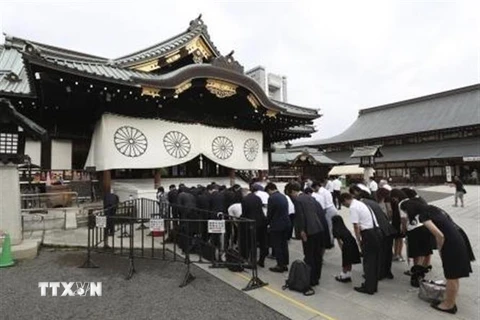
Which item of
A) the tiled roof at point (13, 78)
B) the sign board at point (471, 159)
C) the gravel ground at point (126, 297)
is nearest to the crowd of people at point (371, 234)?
the gravel ground at point (126, 297)

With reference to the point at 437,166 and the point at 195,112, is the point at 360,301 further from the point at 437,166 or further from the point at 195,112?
the point at 437,166

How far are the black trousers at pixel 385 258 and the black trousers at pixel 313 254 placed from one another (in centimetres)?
112

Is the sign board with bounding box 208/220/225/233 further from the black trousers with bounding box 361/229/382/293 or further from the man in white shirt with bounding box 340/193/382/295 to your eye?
the black trousers with bounding box 361/229/382/293

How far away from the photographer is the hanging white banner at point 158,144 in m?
10.7

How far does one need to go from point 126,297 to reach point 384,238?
4.31 meters

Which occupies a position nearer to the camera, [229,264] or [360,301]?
[360,301]

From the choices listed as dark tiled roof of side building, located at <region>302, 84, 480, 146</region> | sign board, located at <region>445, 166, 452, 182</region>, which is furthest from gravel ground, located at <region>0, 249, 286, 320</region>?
dark tiled roof of side building, located at <region>302, 84, 480, 146</region>

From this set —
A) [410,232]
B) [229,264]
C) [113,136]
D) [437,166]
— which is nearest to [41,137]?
[113,136]

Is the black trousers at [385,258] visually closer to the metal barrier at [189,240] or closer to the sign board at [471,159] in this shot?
the metal barrier at [189,240]

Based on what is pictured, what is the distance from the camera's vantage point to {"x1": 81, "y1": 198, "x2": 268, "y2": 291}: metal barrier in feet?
17.5

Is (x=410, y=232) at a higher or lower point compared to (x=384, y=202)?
lower

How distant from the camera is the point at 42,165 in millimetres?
10922

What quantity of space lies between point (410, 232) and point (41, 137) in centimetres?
860

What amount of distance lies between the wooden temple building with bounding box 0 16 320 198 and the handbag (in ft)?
30.1
